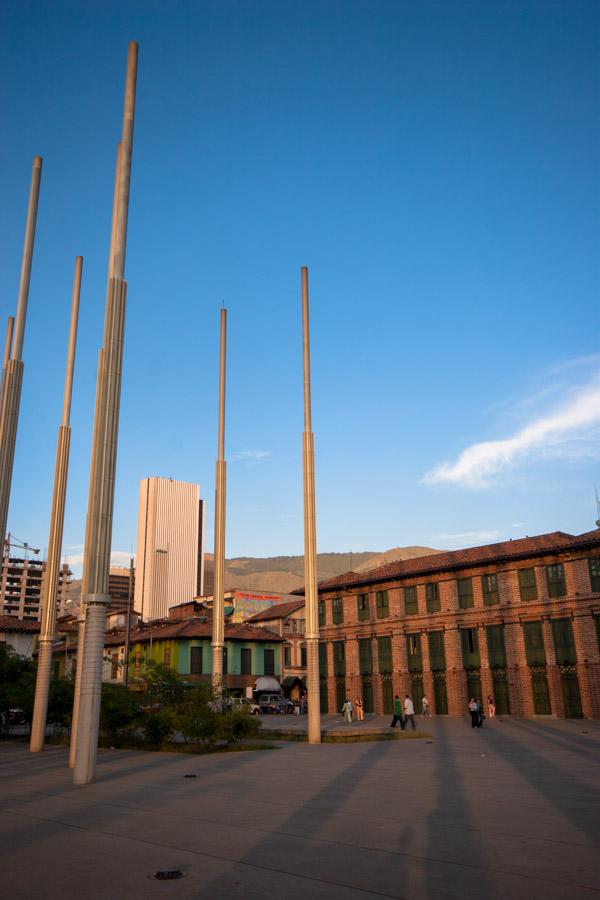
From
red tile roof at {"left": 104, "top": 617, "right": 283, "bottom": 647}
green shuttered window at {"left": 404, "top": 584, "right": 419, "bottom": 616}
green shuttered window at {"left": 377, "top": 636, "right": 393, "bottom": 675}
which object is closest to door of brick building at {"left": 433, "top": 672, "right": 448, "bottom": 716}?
green shuttered window at {"left": 377, "top": 636, "right": 393, "bottom": 675}

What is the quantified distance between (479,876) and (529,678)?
131 feet

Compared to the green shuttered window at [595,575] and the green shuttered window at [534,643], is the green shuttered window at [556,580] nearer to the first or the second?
the green shuttered window at [595,575]

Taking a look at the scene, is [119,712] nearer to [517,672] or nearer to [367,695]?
[517,672]

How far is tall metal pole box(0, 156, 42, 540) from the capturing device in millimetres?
22625

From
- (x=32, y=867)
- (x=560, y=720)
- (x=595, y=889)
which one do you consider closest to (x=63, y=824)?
(x=32, y=867)

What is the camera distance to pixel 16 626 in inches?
2511

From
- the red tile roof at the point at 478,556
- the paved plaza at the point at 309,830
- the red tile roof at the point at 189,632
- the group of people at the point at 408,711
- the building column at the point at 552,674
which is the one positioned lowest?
the paved plaza at the point at 309,830

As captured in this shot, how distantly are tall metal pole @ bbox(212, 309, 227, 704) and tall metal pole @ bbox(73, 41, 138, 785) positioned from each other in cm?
1168

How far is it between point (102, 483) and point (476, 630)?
3554cm

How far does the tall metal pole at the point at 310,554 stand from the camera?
26531mm

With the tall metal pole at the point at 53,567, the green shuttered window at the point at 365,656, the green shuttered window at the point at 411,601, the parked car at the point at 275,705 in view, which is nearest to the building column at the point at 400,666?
the green shuttered window at the point at 411,601

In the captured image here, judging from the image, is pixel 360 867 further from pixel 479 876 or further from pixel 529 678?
pixel 529 678

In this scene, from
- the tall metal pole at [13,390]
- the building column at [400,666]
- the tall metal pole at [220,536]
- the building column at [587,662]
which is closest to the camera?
the tall metal pole at [13,390]

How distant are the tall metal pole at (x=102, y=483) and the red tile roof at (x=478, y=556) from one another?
3268cm
